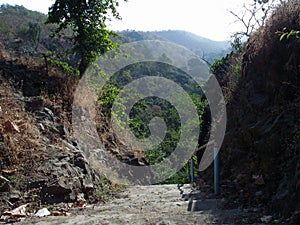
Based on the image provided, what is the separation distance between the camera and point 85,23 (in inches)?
451

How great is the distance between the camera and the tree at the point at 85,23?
11.2m

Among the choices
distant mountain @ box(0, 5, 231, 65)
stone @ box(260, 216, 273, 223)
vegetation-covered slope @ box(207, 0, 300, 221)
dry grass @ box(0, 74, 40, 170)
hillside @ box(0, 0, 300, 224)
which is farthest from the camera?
distant mountain @ box(0, 5, 231, 65)

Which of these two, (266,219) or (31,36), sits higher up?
(31,36)

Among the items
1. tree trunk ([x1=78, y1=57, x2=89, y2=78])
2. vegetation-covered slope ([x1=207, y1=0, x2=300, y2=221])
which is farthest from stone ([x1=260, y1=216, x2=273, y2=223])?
tree trunk ([x1=78, y1=57, x2=89, y2=78])

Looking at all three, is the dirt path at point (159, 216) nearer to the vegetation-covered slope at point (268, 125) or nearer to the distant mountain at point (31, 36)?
the vegetation-covered slope at point (268, 125)

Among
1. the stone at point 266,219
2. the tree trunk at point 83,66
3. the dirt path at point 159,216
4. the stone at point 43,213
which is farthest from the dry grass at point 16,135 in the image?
the tree trunk at point 83,66

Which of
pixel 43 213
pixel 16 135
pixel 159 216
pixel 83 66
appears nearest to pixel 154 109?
pixel 83 66

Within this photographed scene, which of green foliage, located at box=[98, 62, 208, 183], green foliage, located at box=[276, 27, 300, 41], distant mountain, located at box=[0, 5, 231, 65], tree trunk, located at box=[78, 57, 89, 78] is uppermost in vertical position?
distant mountain, located at box=[0, 5, 231, 65]

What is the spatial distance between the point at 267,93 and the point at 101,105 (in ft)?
26.5

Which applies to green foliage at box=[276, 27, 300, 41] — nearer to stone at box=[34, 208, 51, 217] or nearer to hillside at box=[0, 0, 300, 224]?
hillside at box=[0, 0, 300, 224]

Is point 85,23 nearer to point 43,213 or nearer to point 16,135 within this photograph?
point 16,135

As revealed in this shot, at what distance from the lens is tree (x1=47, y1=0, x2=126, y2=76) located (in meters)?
11.2

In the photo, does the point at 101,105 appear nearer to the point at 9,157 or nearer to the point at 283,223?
the point at 9,157

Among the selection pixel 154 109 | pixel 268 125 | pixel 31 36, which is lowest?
pixel 154 109
